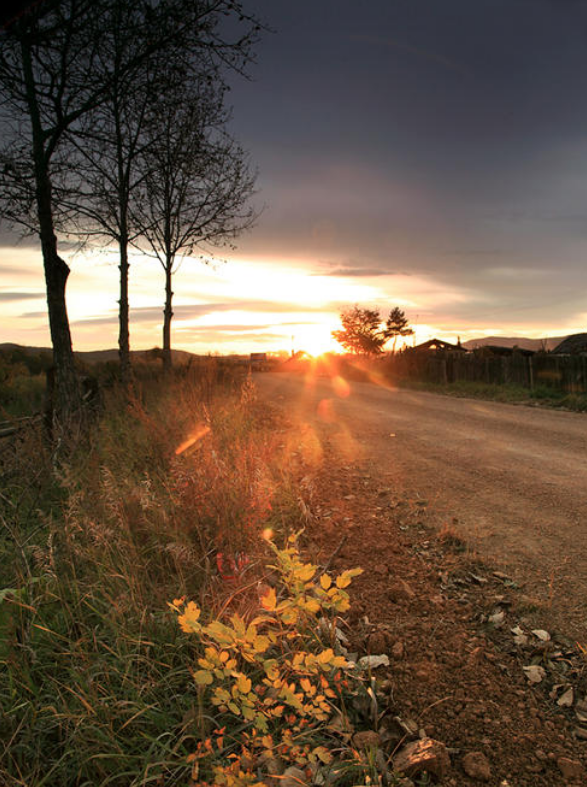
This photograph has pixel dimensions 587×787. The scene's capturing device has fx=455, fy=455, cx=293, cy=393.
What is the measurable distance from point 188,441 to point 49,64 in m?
5.58

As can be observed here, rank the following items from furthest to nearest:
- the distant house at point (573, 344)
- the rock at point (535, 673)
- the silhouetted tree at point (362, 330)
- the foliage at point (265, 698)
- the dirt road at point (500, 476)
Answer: the silhouetted tree at point (362, 330) → the distant house at point (573, 344) → the dirt road at point (500, 476) → the rock at point (535, 673) → the foliage at point (265, 698)

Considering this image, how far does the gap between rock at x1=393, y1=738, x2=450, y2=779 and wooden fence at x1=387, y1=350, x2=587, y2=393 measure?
47.6ft

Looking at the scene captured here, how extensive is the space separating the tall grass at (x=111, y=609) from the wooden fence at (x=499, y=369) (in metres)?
13.0

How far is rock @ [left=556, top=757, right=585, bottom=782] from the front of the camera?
1.56 m

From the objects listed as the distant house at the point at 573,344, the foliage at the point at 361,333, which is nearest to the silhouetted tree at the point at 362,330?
the foliage at the point at 361,333

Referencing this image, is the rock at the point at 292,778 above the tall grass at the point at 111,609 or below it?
below

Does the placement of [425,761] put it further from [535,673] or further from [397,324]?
[397,324]

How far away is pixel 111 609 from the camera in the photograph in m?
2.17

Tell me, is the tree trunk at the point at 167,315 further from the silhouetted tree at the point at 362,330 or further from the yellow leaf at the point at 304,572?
the silhouetted tree at the point at 362,330

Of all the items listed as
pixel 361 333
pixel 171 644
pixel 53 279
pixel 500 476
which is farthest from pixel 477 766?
pixel 361 333

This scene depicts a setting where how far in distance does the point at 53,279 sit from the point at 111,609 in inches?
209

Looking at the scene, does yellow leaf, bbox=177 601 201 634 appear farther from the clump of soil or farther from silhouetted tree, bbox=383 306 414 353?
silhouetted tree, bbox=383 306 414 353

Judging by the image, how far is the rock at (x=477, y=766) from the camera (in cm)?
155

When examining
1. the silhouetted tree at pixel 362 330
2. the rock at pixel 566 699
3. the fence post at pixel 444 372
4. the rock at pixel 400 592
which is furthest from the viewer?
the silhouetted tree at pixel 362 330
